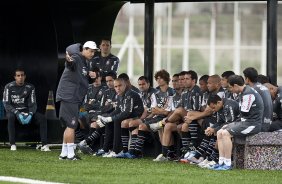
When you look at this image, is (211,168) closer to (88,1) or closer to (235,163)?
(235,163)

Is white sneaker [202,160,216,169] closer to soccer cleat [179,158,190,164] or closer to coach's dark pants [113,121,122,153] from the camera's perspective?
soccer cleat [179,158,190,164]

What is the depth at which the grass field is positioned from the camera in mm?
14484

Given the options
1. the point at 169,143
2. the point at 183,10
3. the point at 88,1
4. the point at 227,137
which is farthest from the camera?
the point at 183,10

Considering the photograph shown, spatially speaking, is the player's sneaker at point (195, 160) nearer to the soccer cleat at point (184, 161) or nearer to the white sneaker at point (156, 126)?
the soccer cleat at point (184, 161)

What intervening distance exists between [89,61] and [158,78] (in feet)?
7.42

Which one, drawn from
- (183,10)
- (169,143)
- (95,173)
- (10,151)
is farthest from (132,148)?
(183,10)

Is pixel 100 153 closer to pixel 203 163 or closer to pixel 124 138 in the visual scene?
pixel 124 138

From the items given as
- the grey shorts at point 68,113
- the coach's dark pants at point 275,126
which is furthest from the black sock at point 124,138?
the coach's dark pants at point 275,126

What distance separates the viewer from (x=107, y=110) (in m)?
20.3

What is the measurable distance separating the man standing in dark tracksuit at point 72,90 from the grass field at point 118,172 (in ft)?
1.43

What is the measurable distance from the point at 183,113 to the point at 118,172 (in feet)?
9.32

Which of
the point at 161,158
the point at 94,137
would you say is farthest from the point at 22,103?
the point at 161,158

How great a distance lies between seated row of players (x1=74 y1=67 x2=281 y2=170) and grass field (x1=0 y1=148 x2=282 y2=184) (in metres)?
0.60

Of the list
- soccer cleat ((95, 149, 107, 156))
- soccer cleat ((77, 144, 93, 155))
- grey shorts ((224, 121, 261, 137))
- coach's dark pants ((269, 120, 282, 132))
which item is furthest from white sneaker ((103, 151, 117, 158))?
grey shorts ((224, 121, 261, 137))
